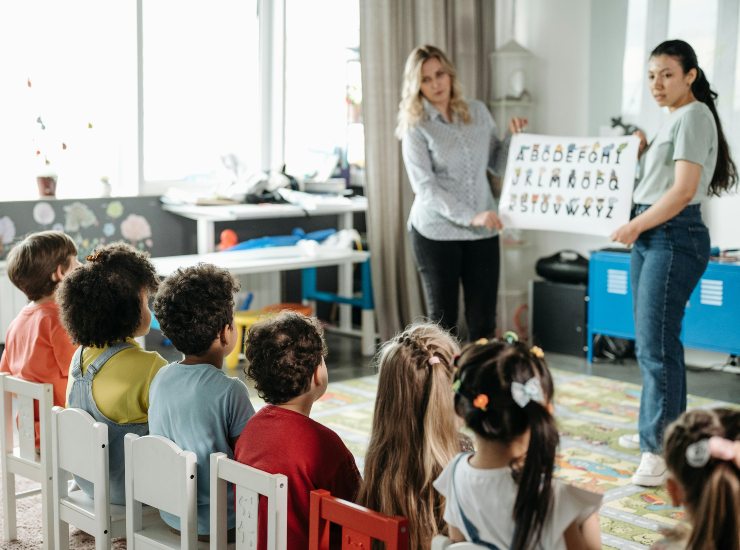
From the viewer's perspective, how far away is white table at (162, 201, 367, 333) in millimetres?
4934

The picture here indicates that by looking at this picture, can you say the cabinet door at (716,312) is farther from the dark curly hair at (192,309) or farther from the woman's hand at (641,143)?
the dark curly hair at (192,309)

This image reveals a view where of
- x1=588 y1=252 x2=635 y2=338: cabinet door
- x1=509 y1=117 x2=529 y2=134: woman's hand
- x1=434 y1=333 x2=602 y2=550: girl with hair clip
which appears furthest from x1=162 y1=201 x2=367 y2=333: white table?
x1=434 y1=333 x2=602 y2=550: girl with hair clip

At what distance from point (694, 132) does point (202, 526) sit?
6.03 ft

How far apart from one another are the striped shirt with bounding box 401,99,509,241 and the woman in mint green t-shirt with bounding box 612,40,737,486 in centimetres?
83

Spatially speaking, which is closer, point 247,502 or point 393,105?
point 247,502

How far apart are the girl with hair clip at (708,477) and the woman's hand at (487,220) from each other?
2.45 m

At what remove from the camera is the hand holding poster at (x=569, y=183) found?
365cm

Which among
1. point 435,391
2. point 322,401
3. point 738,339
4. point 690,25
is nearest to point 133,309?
point 435,391

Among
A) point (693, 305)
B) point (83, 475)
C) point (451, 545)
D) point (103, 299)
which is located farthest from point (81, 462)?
point (693, 305)

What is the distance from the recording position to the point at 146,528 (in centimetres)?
208

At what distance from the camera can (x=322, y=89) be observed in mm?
5973

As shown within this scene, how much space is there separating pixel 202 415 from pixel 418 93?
212 cm

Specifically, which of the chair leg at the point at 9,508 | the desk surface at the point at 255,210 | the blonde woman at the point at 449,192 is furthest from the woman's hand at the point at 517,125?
the chair leg at the point at 9,508

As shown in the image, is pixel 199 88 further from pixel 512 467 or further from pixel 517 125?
pixel 512 467
